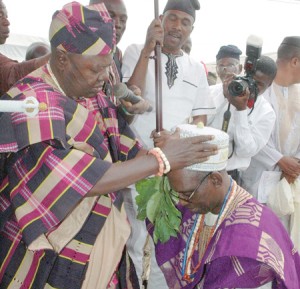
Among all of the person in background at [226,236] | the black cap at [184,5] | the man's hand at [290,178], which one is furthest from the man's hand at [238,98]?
the person in background at [226,236]

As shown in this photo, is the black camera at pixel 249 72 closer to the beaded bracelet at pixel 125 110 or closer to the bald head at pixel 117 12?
the bald head at pixel 117 12

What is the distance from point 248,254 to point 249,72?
1637 millimetres

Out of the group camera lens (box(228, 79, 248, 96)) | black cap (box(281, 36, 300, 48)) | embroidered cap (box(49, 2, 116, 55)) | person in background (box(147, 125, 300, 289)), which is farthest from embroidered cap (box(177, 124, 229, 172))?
black cap (box(281, 36, 300, 48))

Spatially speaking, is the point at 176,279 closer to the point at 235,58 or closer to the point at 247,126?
the point at 247,126

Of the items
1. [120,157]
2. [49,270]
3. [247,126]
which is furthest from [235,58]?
[49,270]

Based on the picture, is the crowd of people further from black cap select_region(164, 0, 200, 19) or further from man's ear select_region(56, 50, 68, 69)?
black cap select_region(164, 0, 200, 19)

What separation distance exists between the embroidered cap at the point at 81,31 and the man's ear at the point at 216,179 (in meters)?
0.70

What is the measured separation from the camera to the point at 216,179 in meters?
1.96

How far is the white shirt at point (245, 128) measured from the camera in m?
3.29

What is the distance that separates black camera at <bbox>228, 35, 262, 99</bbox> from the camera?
2.90 meters

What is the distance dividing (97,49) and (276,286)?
1259 millimetres

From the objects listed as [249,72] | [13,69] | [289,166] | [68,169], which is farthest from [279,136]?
[68,169]

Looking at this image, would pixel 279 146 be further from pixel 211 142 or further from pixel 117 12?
pixel 211 142

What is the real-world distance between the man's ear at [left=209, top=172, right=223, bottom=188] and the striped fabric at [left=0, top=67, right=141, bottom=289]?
1.57 ft
